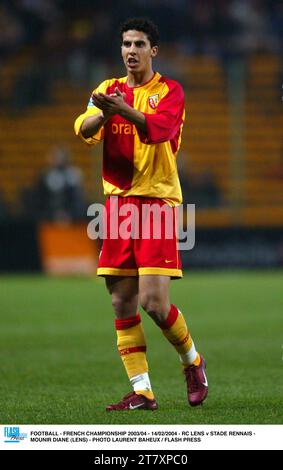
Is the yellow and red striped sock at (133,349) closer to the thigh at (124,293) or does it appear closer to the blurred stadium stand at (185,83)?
the thigh at (124,293)

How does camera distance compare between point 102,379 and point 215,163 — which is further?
point 215,163

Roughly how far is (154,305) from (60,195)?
45.4ft

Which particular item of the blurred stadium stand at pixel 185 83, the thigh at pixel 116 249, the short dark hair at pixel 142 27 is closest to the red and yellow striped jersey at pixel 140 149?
the thigh at pixel 116 249

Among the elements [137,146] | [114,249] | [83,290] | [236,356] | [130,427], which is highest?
[137,146]

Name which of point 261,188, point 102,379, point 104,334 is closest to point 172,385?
point 102,379

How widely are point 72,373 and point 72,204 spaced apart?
12.0 metres

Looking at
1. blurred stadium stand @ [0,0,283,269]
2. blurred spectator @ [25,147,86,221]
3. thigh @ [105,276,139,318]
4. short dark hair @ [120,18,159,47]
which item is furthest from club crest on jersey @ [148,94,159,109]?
blurred stadium stand @ [0,0,283,269]

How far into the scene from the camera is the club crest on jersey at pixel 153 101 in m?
6.56

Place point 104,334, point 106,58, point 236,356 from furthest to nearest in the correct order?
point 106,58 → point 104,334 → point 236,356

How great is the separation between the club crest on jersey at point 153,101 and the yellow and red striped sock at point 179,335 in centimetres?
117

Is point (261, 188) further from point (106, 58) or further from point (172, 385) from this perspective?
point (172, 385)

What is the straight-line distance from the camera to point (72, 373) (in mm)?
8367

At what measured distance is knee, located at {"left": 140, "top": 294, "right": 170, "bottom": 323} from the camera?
6.47 meters

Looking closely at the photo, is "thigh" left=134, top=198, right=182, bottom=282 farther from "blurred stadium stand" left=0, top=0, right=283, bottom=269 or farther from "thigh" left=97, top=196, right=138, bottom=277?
"blurred stadium stand" left=0, top=0, right=283, bottom=269
